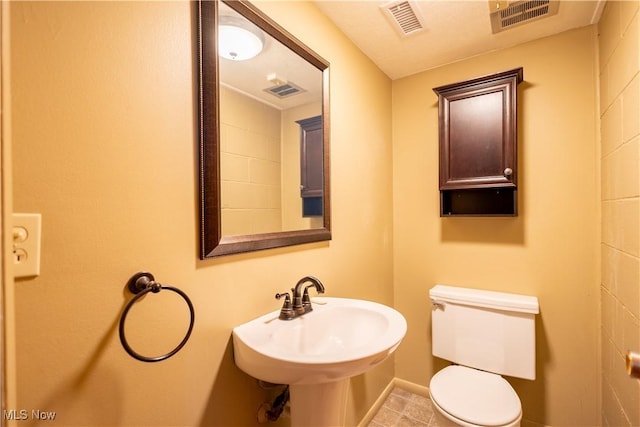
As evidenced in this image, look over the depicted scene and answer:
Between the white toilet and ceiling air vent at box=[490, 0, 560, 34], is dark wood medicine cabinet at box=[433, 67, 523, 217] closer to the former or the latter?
ceiling air vent at box=[490, 0, 560, 34]

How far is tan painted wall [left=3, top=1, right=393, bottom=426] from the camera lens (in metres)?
0.59

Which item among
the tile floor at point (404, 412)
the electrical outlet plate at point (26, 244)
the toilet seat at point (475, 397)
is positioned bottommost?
the tile floor at point (404, 412)

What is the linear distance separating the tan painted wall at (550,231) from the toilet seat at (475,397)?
0.43 meters

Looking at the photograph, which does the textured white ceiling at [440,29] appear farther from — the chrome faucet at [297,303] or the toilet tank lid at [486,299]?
the toilet tank lid at [486,299]

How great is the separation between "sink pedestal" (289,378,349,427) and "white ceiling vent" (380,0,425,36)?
5.34ft

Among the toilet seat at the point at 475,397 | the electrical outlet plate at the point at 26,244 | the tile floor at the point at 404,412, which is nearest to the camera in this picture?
the electrical outlet plate at the point at 26,244

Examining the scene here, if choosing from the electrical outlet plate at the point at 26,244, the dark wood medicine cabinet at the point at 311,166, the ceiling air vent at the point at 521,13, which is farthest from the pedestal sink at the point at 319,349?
the ceiling air vent at the point at 521,13

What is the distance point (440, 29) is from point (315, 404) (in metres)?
1.85

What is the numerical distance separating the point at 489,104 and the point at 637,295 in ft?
3.59

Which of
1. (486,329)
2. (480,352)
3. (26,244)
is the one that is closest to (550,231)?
(486,329)

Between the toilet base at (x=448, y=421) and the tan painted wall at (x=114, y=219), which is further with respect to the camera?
the toilet base at (x=448, y=421)

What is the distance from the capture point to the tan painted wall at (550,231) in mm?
1525

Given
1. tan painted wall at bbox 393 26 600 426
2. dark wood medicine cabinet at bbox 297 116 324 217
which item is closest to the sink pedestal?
dark wood medicine cabinet at bbox 297 116 324 217

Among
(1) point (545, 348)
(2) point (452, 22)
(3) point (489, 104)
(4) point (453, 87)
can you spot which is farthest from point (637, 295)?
(2) point (452, 22)
